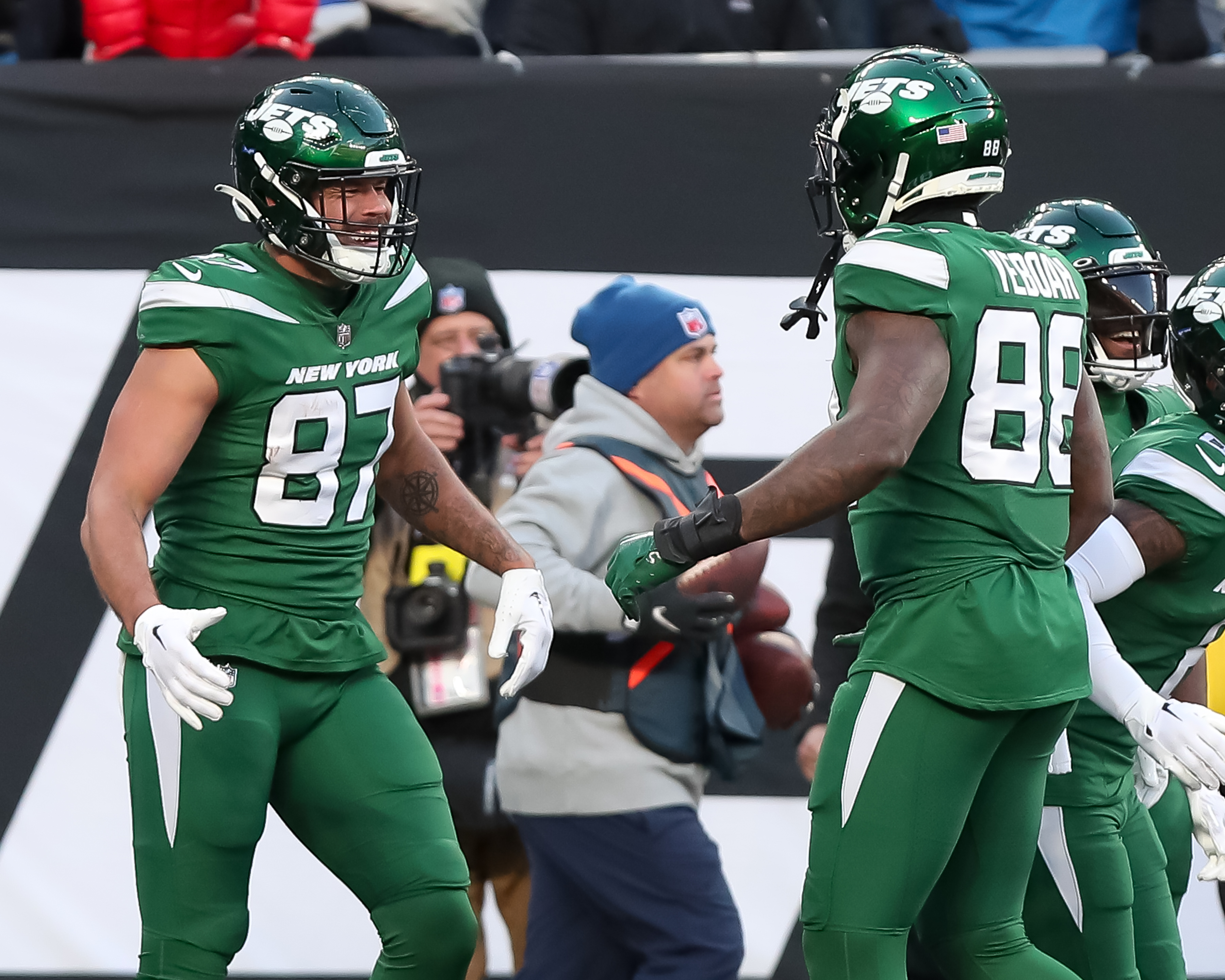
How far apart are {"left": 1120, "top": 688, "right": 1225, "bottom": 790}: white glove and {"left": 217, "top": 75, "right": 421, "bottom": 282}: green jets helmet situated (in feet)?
4.68

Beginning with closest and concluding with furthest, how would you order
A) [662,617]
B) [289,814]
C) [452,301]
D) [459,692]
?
[289,814], [662,617], [459,692], [452,301]

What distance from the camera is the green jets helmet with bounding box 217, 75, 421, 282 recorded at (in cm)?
292

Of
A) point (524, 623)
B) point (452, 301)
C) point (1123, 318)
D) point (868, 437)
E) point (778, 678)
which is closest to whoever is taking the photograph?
point (868, 437)

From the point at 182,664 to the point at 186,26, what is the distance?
253 centimetres

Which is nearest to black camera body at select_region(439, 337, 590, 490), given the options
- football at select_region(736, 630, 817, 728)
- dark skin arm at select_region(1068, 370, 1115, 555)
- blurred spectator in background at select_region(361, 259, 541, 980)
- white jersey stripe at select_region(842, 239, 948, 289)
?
blurred spectator in background at select_region(361, 259, 541, 980)

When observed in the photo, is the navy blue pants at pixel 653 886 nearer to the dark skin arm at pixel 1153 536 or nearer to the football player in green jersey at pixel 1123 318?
the football player in green jersey at pixel 1123 318

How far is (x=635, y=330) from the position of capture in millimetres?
3902

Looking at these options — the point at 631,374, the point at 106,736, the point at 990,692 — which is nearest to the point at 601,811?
the point at 631,374

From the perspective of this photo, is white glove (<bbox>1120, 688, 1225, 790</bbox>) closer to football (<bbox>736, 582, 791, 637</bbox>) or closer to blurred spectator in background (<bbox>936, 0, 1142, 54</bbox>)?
football (<bbox>736, 582, 791, 637</bbox>)

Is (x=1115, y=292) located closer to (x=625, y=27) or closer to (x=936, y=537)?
(x=936, y=537)

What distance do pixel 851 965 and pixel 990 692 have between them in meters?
0.45

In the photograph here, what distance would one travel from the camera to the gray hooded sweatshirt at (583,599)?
143 inches

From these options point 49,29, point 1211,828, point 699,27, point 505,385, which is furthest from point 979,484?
point 49,29

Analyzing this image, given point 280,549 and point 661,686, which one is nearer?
point 280,549
